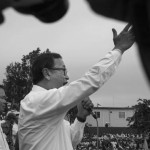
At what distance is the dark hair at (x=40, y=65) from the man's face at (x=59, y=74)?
5cm

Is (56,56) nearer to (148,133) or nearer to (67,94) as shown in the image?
(67,94)

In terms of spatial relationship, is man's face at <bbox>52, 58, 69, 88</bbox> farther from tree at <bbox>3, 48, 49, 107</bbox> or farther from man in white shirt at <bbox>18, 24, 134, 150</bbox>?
tree at <bbox>3, 48, 49, 107</bbox>

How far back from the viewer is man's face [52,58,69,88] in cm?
332

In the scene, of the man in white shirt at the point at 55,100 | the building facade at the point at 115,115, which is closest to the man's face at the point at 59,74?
the man in white shirt at the point at 55,100

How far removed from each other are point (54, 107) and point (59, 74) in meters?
0.58

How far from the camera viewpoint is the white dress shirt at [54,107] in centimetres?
270

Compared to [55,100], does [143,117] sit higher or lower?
lower

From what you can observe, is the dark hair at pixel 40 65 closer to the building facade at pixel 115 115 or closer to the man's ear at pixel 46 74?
the man's ear at pixel 46 74

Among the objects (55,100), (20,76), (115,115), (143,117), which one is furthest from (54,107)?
(115,115)

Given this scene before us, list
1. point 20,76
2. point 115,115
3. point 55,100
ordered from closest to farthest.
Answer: point 20,76, point 55,100, point 115,115

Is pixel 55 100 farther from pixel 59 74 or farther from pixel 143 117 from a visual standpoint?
pixel 143 117

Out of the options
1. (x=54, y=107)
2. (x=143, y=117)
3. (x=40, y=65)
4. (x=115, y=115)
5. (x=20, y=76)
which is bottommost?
(x=115, y=115)

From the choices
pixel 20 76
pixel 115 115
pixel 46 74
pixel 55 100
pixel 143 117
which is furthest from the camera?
pixel 115 115

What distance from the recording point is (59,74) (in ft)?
11.0
